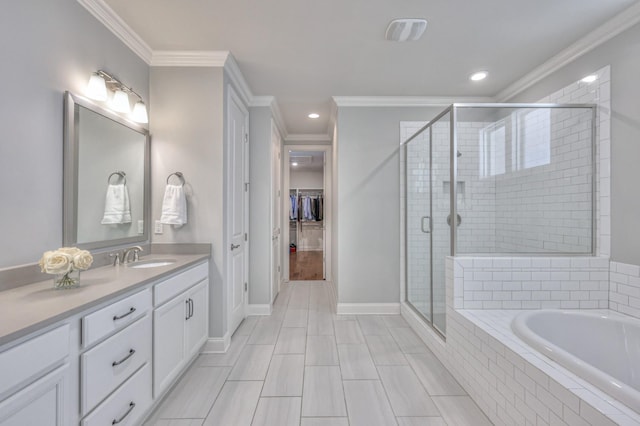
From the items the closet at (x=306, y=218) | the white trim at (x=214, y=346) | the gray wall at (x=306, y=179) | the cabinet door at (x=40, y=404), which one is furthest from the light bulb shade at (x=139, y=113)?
the gray wall at (x=306, y=179)

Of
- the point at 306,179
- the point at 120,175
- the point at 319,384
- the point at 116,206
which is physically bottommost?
the point at 319,384

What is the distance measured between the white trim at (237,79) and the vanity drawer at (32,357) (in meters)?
2.25

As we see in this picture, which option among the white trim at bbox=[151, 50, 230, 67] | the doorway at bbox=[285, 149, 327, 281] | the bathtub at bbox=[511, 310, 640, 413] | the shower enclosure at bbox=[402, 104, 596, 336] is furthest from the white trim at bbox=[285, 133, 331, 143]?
the bathtub at bbox=[511, 310, 640, 413]

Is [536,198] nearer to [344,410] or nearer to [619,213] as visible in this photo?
[619,213]

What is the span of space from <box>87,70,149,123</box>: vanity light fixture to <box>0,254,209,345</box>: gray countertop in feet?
3.65

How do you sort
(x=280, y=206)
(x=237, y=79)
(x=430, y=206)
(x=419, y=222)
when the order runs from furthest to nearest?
(x=280, y=206)
(x=419, y=222)
(x=430, y=206)
(x=237, y=79)

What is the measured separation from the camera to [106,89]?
1.88 meters

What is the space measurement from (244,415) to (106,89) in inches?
89.8

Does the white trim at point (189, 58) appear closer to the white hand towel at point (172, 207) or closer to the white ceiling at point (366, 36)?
the white ceiling at point (366, 36)

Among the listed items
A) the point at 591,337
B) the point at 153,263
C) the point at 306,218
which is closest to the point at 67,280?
the point at 153,263

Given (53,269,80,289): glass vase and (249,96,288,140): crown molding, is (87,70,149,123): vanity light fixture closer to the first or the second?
(53,269,80,289): glass vase

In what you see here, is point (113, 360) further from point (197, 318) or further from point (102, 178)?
point (102, 178)

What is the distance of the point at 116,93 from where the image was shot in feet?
6.37

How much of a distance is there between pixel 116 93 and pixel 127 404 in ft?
6.33
